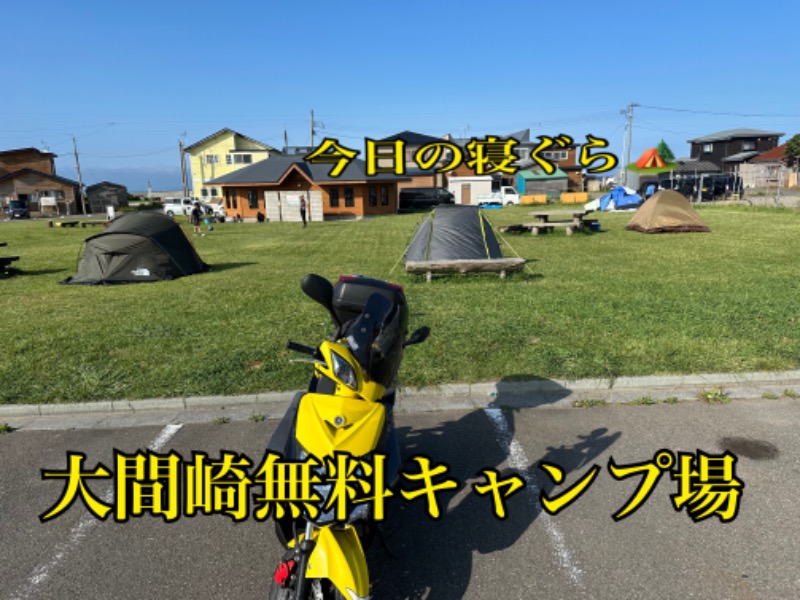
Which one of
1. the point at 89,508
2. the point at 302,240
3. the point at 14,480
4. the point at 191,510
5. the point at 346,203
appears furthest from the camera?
the point at 346,203

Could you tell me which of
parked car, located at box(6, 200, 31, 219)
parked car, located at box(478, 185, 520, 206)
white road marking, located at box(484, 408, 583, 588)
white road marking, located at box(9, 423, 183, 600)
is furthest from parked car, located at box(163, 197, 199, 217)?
white road marking, located at box(484, 408, 583, 588)

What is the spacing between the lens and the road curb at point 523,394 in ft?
15.4

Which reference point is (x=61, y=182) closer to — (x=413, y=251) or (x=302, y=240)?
(x=302, y=240)

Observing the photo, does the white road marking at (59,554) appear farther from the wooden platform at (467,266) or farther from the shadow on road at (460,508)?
the wooden platform at (467,266)

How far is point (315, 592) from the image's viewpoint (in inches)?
81.2

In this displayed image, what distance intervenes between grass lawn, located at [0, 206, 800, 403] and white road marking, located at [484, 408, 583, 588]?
77cm

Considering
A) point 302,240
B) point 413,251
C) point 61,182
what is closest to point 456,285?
point 413,251

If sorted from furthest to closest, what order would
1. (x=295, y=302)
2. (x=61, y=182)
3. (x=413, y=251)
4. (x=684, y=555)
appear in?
(x=61, y=182) → (x=413, y=251) → (x=295, y=302) → (x=684, y=555)

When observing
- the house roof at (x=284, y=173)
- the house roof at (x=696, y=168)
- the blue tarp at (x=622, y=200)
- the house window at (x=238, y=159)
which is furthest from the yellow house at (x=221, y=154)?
the house roof at (x=696, y=168)

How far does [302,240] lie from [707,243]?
47.1 ft

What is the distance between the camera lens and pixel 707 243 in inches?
589

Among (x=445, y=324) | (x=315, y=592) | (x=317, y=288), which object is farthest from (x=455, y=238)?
(x=315, y=592)

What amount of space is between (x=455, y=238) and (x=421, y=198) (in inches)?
1138

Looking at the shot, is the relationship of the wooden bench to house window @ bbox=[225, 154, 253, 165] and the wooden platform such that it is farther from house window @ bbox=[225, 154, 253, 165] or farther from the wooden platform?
house window @ bbox=[225, 154, 253, 165]
